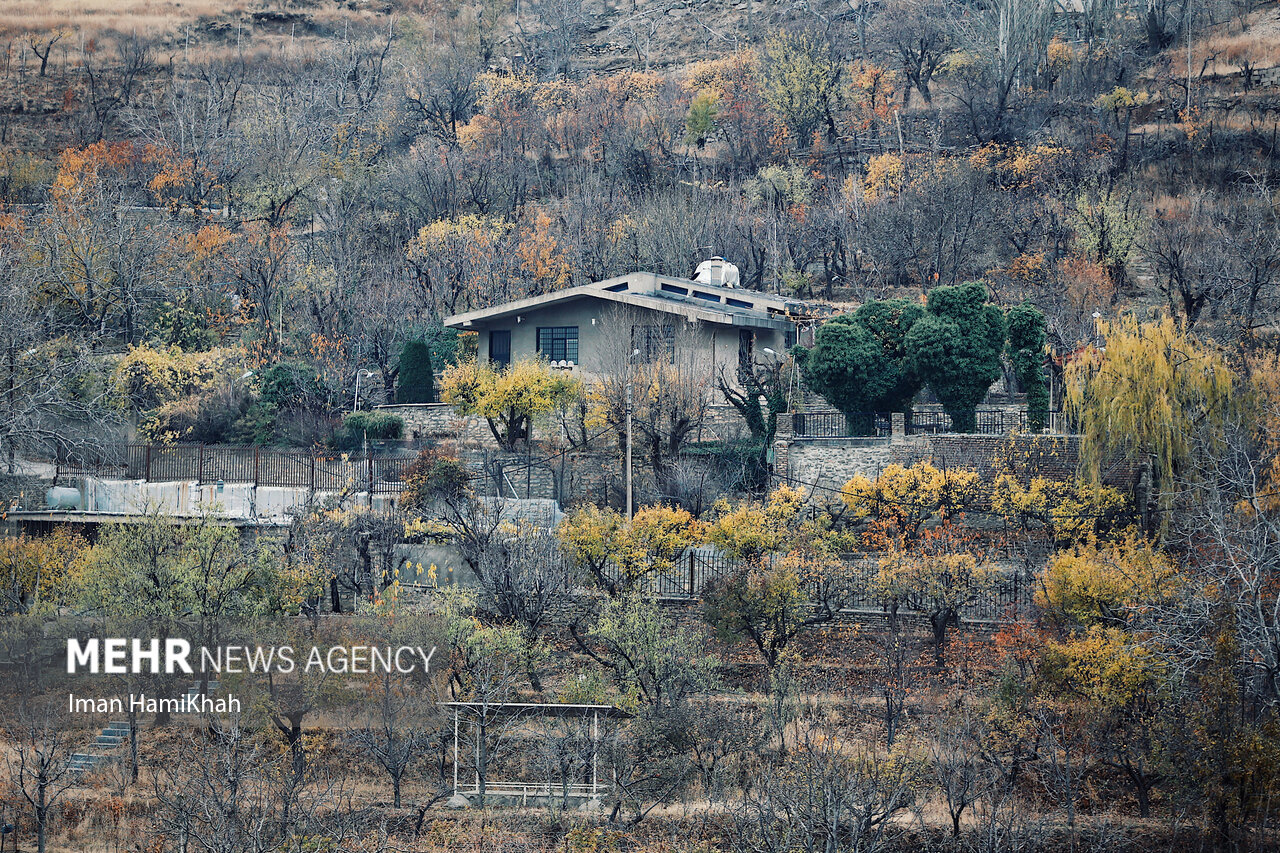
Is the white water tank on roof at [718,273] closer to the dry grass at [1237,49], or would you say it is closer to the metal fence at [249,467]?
the metal fence at [249,467]

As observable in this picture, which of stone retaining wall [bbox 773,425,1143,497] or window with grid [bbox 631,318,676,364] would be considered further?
window with grid [bbox 631,318,676,364]

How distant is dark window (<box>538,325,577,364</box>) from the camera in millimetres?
43344

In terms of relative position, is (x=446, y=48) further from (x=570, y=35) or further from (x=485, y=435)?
(x=485, y=435)

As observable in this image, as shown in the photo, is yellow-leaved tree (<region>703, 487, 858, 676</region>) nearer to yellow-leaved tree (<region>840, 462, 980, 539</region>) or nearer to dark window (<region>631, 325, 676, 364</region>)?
yellow-leaved tree (<region>840, 462, 980, 539</region>)

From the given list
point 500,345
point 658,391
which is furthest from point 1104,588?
point 500,345

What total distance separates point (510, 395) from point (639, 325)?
215 inches

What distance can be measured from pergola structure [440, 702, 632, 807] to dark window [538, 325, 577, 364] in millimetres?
17748

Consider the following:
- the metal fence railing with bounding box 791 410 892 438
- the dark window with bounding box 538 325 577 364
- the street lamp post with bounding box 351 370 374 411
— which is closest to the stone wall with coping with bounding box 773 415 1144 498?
the metal fence railing with bounding box 791 410 892 438

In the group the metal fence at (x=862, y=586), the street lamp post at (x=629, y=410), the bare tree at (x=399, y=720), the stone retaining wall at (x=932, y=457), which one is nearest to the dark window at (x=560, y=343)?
the street lamp post at (x=629, y=410)

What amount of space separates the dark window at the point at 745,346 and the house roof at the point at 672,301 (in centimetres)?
44

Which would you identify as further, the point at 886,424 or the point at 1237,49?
the point at 1237,49

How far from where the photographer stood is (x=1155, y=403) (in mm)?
32062

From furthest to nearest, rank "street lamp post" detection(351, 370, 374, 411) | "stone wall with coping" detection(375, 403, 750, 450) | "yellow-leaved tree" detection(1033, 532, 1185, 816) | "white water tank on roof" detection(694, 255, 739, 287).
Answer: "white water tank on roof" detection(694, 255, 739, 287)
"street lamp post" detection(351, 370, 374, 411)
"stone wall with coping" detection(375, 403, 750, 450)
"yellow-leaved tree" detection(1033, 532, 1185, 816)

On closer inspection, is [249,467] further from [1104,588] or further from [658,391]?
[1104,588]
